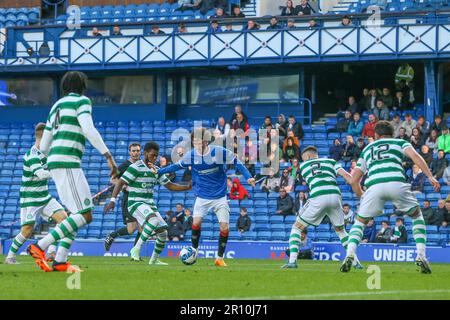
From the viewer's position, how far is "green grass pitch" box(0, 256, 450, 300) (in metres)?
12.1

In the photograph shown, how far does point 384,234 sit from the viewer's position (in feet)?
95.6

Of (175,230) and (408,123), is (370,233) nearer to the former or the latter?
(408,123)

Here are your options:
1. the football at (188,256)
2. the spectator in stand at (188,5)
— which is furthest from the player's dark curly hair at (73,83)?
the spectator in stand at (188,5)

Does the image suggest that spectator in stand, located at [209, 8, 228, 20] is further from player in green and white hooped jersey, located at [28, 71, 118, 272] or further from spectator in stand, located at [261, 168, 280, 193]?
player in green and white hooped jersey, located at [28, 71, 118, 272]

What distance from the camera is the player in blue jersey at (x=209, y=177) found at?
808 inches

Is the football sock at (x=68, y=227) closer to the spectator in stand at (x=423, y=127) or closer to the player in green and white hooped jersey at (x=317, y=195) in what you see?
the player in green and white hooped jersey at (x=317, y=195)

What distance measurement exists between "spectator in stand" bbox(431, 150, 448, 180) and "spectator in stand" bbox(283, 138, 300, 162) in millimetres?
4194

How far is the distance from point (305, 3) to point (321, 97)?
13.2 feet

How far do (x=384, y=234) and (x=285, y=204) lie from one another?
3.86 metres

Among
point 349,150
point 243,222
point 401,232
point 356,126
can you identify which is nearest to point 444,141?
point 349,150

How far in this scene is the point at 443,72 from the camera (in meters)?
39.2

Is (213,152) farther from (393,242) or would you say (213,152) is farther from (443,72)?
(443,72)

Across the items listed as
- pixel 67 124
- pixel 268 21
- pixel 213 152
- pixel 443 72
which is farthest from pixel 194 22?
pixel 67 124

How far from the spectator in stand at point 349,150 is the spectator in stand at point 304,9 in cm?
611
